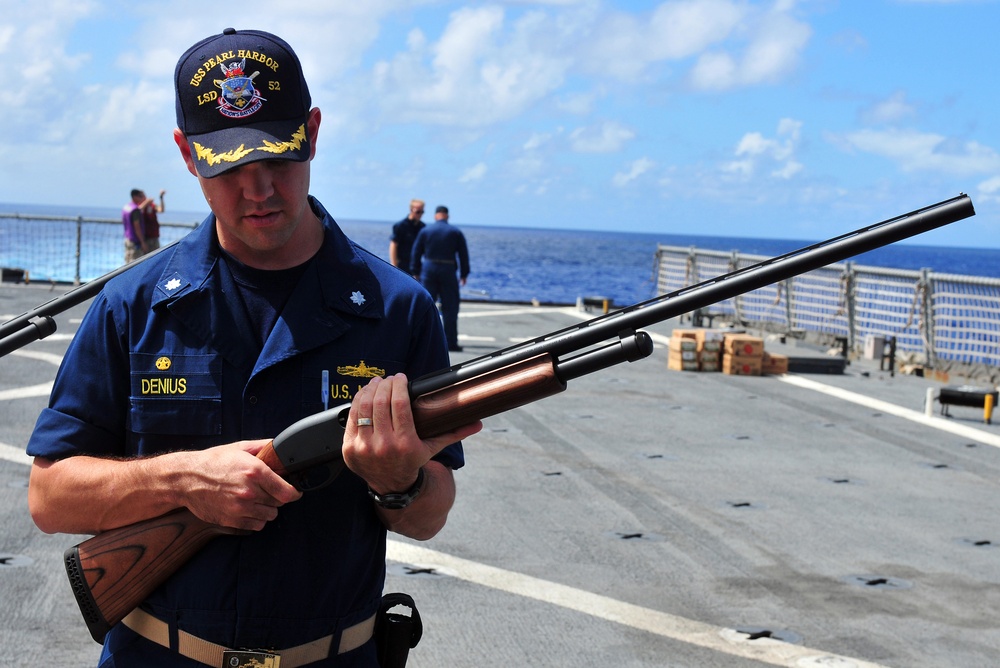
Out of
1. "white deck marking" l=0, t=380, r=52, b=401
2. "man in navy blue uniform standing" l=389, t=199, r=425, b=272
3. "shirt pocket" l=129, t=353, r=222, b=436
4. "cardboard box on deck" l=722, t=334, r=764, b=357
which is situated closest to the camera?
"shirt pocket" l=129, t=353, r=222, b=436

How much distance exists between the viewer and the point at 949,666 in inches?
191

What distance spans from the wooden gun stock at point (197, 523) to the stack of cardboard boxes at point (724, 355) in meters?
12.4

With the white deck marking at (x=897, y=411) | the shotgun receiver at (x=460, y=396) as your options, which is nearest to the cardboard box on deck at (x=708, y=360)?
the white deck marking at (x=897, y=411)

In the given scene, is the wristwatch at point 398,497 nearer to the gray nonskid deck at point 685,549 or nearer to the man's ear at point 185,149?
the man's ear at point 185,149

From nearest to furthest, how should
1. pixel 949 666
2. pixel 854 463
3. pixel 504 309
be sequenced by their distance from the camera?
pixel 949 666, pixel 854 463, pixel 504 309

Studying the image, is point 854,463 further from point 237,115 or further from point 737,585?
point 237,115

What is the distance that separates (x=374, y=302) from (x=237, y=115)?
480 mm

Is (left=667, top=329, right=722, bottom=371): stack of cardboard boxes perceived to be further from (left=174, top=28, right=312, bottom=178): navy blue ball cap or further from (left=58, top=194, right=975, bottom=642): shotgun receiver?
(left=174, top=28, right=312, bottom=178): navy blue ball cap

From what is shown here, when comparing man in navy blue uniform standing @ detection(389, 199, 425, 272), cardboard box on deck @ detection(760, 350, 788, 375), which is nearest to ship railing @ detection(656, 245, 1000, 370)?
cardboard box on deck @ detection(760, 350, 788, 375)

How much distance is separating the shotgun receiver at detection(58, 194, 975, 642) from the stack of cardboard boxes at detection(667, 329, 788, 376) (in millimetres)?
12227

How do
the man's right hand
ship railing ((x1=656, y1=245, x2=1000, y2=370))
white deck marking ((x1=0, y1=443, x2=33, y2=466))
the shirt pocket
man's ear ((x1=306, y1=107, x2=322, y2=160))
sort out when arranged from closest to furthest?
the man's right hand
the shirt pocket
man's ear ((x1=306, y1=107, x2=322, y2=160))
white deck marking ((x1=0, y1=443, x2=33, y2=466))
ship railing ((x1=656, y1=245, x2=1000, y2=370))

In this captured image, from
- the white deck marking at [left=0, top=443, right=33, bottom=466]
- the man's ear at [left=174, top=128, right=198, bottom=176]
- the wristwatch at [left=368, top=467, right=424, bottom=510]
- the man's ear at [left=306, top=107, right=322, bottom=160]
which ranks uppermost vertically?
the man's ear at [left=306, top=107, right=322, bottom=160]

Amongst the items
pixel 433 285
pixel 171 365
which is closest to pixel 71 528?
pixel 171 365

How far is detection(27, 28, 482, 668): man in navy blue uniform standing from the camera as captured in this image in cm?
213
